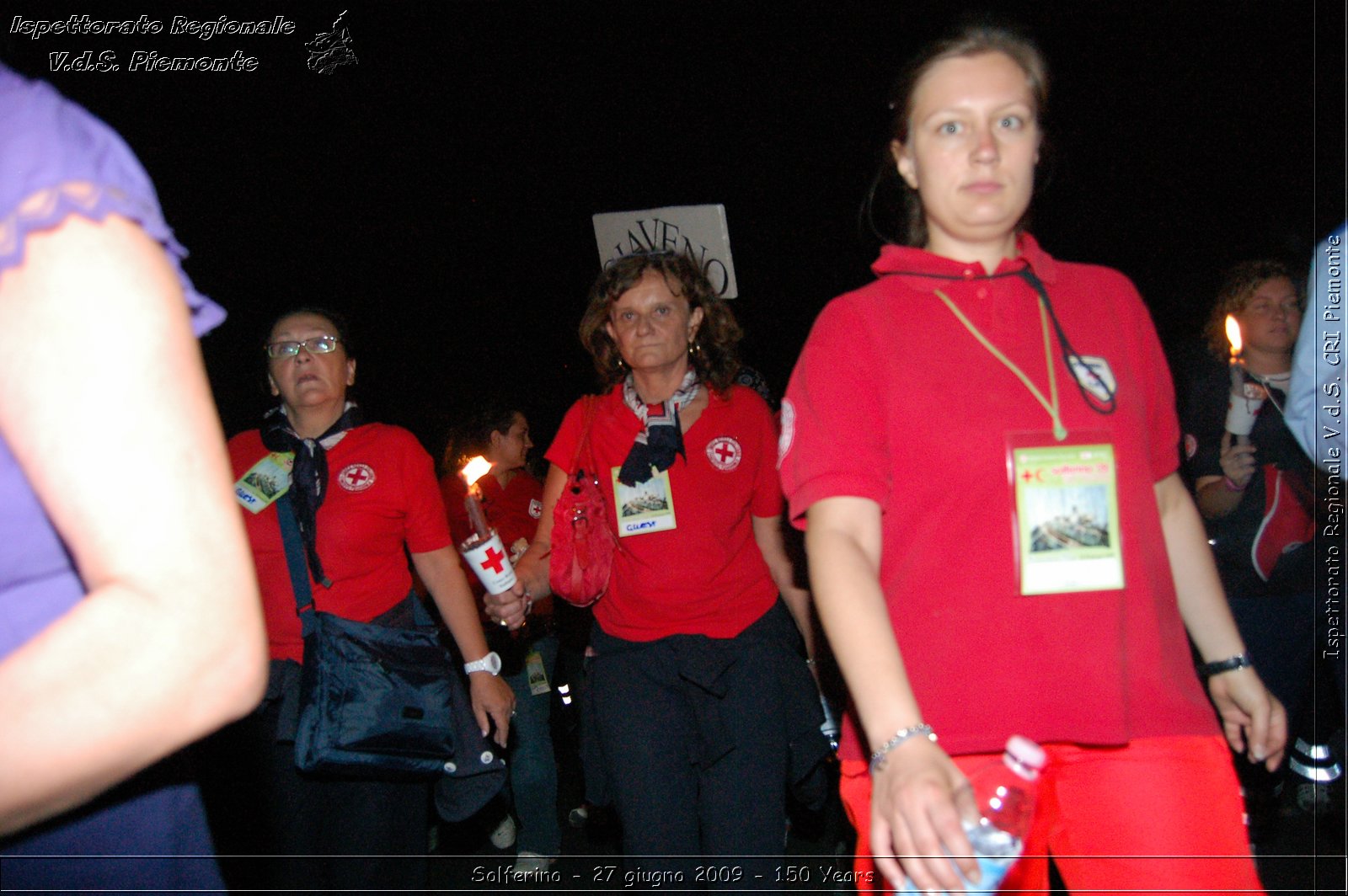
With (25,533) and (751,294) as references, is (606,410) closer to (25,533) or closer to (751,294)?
(25,533)

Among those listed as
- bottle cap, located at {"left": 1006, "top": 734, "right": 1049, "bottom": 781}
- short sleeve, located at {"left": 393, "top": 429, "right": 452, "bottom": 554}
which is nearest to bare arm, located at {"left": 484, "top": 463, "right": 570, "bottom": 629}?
short sleeve, located at {"left": 393, "top": 429, "right": 452, "bottom": 554}

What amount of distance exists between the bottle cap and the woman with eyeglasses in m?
2.44

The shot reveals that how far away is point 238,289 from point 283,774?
12.6ft

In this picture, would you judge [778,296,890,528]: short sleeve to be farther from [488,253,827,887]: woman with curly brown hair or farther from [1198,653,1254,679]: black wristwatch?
[488,253,827,887]: woman with curly brown hair

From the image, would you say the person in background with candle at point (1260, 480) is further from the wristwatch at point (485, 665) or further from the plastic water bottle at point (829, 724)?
the wristwatch at point (485, 665)

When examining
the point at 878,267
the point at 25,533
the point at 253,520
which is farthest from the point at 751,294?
the point at 25,533

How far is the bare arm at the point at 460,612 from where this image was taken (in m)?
3.48

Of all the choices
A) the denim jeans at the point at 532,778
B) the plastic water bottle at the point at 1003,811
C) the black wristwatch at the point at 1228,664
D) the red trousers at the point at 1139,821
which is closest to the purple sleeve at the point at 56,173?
the plastic water bottle at the point at 1003,811

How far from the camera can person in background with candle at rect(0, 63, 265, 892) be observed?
760 millimetres

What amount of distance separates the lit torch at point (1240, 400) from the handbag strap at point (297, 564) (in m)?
3.83

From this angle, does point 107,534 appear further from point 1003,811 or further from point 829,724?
point 829,724

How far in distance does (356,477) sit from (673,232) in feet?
9.80

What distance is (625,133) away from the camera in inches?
307

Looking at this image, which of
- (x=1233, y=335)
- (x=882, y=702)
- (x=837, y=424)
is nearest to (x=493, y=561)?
(x=837, y=424)
